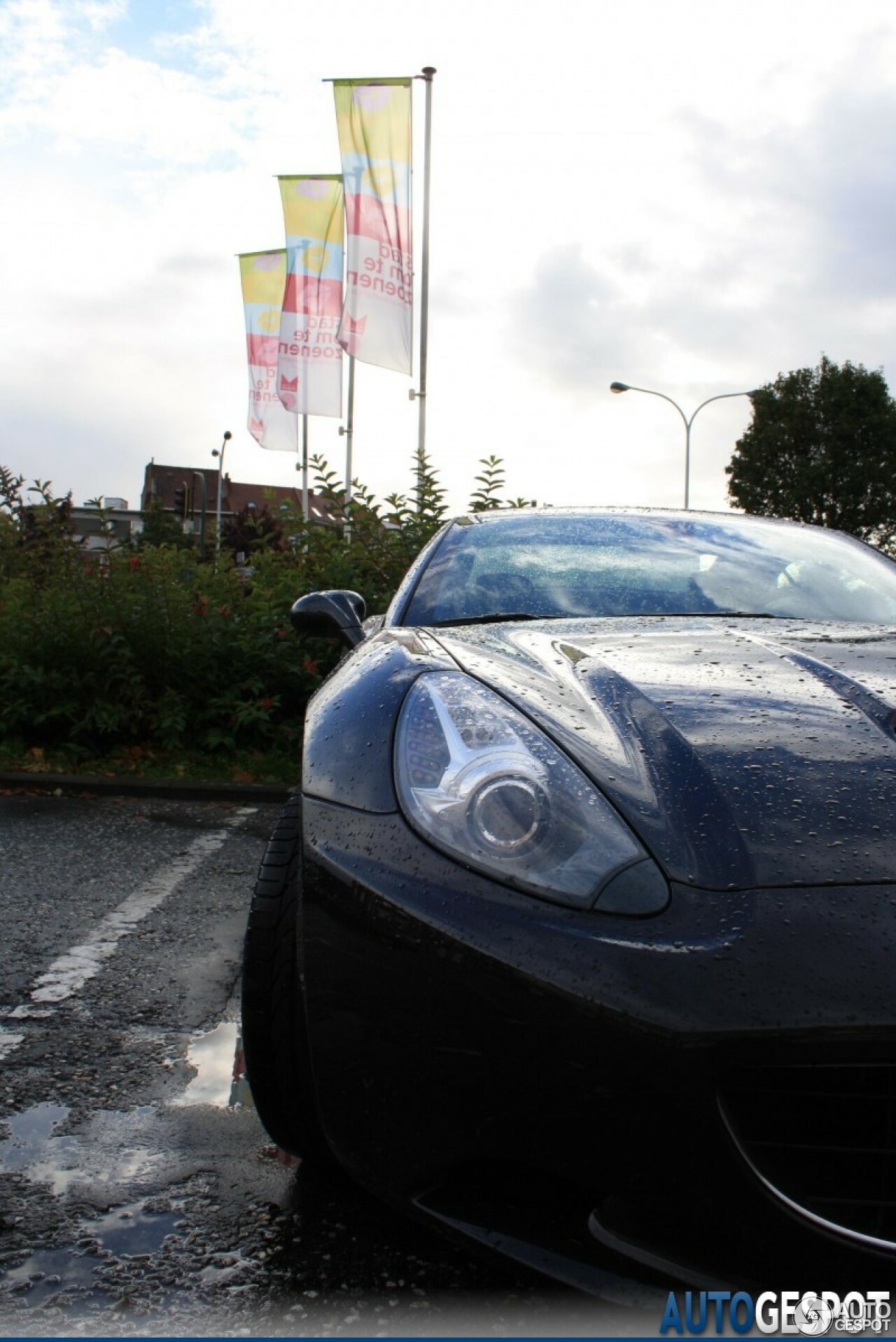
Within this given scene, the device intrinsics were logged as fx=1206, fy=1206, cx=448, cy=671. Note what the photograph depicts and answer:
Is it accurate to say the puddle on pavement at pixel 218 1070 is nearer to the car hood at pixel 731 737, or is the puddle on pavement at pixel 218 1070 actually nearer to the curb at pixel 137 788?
the car hood at pixel 731 737

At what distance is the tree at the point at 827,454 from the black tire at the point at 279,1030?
42.0 meters

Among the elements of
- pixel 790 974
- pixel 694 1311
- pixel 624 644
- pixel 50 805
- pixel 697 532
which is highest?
pixel 697 532

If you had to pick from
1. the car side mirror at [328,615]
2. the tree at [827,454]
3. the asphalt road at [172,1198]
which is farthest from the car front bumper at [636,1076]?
the tree at [827,454]

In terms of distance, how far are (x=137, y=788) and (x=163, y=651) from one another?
1.00 m

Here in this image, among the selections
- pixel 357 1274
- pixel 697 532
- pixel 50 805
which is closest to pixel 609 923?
pixel 357 1274

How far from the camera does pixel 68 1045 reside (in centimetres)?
259

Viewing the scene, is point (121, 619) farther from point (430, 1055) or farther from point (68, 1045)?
point (430, 1055)

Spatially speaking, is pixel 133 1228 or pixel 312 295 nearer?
pixel 133 1228

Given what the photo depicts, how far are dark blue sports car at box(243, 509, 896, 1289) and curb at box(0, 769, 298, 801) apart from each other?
5050mm

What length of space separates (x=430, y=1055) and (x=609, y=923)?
0.83 feet

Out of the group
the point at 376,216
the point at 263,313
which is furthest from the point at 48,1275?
the point at 263,313

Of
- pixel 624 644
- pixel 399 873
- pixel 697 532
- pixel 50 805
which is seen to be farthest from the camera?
pixel 50 805

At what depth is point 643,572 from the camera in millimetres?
2875

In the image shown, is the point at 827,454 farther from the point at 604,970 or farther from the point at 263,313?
the point at 604,970
